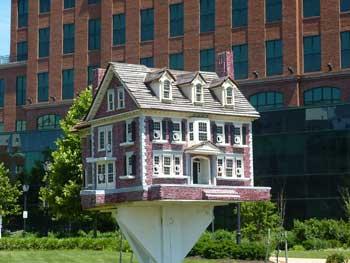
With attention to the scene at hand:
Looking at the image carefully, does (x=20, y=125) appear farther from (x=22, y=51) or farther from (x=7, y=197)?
(x=7, y=197)

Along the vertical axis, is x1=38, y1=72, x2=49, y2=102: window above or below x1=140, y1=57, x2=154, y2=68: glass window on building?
below

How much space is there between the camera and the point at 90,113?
107 feet

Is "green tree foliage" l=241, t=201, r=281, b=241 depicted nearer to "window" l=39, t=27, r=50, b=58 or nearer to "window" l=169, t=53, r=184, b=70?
"window" l=169, t=53, r=184, b=70

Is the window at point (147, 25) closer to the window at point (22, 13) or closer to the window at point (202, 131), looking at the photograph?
the window at point (22, 13)

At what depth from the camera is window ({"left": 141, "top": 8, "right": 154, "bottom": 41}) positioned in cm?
7538

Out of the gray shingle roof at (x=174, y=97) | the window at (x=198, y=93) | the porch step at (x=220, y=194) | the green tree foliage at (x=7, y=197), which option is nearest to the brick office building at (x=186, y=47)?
the green tree foliage at (x=7, y=197)

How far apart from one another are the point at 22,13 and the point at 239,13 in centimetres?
2548

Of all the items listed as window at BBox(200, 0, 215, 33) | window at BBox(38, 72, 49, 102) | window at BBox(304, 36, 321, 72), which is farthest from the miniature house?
Result: window at BBox(38, 72, 49, 102)

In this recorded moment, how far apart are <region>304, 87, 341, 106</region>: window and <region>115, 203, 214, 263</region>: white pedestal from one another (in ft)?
119

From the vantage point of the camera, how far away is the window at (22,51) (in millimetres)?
85025

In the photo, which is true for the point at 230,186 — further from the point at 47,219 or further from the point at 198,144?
the point at 47,219

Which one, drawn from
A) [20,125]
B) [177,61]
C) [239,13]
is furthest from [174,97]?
[20,125]

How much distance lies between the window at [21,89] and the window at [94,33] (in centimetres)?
969

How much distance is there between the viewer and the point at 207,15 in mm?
72250
